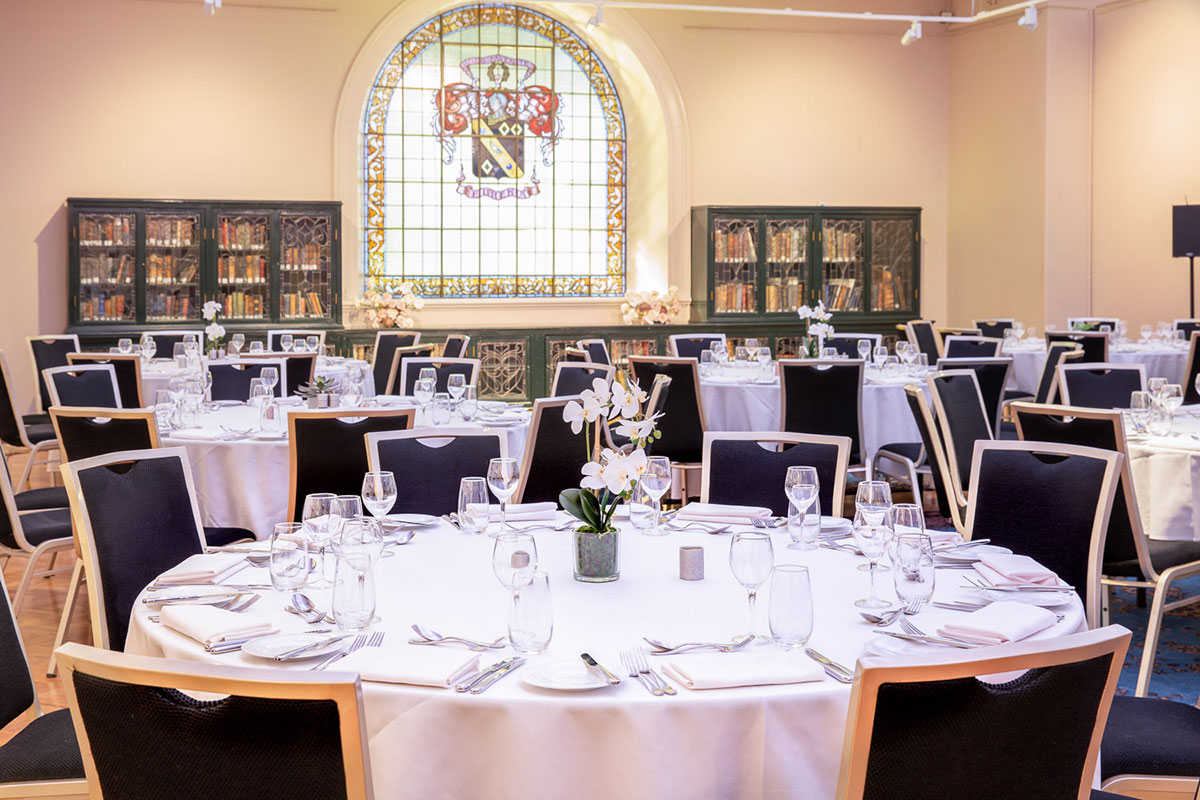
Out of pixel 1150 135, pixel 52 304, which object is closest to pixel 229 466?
pixel 52 304

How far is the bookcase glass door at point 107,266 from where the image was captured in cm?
1036

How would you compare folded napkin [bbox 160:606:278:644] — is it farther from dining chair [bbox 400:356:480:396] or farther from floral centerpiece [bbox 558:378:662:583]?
dining chair [bbox 400:356:480:396]

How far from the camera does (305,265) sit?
1096 cm

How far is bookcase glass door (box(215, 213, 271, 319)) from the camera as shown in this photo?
35.1 ft

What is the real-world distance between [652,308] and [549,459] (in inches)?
291

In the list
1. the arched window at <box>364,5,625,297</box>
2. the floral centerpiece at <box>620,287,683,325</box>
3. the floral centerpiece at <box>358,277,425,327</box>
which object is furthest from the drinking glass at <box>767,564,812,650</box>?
the arched window at <box>364,5,625,297</box>

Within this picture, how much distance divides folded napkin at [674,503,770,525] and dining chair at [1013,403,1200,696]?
1271mm

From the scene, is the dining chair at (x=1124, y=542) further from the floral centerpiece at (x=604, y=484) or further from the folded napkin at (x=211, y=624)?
the folded napkin at (x=211, y=624)

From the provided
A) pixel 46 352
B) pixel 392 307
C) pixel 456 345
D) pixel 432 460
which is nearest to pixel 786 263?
pixel 392 307

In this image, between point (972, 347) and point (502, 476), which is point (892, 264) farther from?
point (502, 476)

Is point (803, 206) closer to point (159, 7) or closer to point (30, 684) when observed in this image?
point (159, 7)

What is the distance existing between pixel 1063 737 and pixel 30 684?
2.02 m

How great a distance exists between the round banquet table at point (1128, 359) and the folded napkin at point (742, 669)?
745 cm

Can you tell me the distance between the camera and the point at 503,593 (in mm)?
2498
